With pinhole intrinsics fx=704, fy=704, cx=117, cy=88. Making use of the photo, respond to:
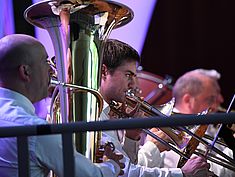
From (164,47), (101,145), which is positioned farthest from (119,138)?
(164,47)

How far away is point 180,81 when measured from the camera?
16.4 ft

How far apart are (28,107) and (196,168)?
79 centimetres

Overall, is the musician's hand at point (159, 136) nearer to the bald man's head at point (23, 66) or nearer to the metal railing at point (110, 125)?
the bald man's head at point (23, 66)

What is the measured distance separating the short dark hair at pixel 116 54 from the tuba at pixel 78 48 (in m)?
0.28

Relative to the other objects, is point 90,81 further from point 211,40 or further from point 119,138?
point 211,40

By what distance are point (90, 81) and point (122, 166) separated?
360 mm

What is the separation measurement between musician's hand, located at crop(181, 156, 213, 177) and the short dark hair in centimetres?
52

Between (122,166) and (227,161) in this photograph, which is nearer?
(122,166)

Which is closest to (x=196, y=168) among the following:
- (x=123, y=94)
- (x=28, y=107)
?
(x=123, y=94)

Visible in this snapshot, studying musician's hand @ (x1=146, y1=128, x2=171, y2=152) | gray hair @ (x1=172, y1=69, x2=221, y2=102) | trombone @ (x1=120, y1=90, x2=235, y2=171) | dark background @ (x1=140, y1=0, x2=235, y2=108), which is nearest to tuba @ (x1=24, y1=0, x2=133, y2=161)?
trombone @ (x1=120, y1=90, x2=235, y2=171)

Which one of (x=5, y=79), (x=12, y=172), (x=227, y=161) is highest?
(x=5, y=79)

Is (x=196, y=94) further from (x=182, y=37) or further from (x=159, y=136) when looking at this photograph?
(x=159, y=136)

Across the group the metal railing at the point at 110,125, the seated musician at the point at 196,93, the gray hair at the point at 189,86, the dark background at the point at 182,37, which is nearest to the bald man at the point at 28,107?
the metal railing at the point at 110,125

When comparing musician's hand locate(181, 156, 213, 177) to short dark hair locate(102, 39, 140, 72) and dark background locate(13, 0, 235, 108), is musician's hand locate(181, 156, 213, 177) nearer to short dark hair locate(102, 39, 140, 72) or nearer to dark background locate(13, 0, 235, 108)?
short dark hair locate(102, 39, 140, 72)
